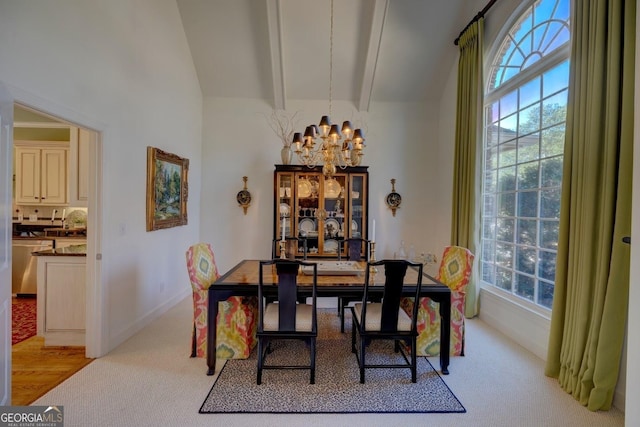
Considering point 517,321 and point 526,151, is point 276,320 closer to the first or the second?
point 517,321

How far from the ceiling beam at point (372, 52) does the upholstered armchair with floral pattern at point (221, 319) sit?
3.50 m

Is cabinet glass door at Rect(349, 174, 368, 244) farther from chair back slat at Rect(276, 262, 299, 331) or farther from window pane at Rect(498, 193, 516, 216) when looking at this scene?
chair back slat at Rect(276, 262, 299, 331)

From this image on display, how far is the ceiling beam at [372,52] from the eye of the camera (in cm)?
395

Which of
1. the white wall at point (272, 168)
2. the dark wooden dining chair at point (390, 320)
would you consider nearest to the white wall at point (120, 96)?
the white wall at point (272, 168)

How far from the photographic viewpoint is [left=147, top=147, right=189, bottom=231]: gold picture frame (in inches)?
139

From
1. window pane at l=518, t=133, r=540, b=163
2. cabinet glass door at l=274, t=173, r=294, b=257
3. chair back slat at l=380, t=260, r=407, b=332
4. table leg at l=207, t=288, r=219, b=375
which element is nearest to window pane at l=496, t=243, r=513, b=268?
window pane at l=518, t=133, r=540, b=163

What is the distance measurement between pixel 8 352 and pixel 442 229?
4.95 meters

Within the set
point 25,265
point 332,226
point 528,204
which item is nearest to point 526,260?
point 528,204

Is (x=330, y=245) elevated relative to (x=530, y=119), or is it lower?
lower

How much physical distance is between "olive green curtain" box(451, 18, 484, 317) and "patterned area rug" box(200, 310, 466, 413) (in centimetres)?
173

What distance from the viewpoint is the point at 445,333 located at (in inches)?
101

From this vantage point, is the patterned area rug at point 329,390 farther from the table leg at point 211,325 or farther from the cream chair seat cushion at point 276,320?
the cream chair seat cushion at point 276,320

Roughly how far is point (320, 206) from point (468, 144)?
7.37 ft

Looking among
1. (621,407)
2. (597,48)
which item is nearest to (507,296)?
(621,407)
